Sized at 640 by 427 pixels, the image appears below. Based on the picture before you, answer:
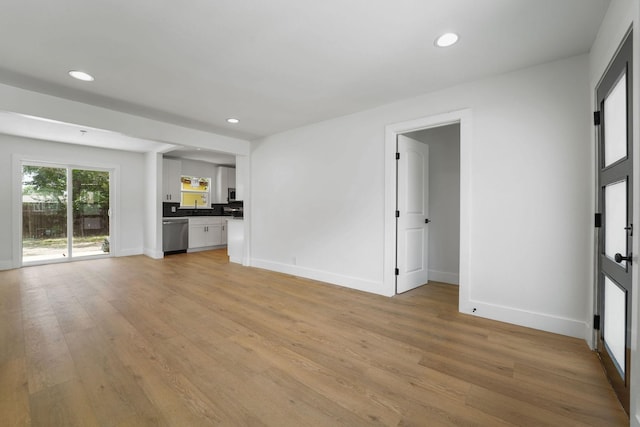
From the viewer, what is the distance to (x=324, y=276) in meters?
4.26

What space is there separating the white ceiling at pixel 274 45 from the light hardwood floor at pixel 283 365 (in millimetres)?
2431

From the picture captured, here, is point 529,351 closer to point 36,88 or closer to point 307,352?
point 307,352

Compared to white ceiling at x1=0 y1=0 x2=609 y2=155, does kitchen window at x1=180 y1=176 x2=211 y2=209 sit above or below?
below

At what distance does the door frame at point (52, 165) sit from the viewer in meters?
5.12

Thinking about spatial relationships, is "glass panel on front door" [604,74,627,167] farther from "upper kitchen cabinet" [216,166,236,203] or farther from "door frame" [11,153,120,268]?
"door frame" [11,153,120,268]

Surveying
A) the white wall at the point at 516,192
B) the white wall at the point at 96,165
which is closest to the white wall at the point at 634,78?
the white wall at the point at 516,192

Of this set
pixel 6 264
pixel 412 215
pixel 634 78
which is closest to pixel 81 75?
pixel 412 215

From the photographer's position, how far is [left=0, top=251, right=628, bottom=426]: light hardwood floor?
1.51 m

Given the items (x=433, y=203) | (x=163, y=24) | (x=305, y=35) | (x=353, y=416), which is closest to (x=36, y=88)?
(x=163, y=24)

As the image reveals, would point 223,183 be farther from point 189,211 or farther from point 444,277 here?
point 444,277

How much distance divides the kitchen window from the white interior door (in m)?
6.19

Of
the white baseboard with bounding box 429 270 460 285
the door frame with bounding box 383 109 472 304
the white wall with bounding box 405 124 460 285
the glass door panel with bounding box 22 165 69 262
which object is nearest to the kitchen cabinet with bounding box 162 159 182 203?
the glass door panel with bounding box 22 165 69 262

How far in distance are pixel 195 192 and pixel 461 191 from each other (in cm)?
Answer: 720

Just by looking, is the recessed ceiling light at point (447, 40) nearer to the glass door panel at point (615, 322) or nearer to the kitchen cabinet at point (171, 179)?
the glass door panel at point (615, 322)
